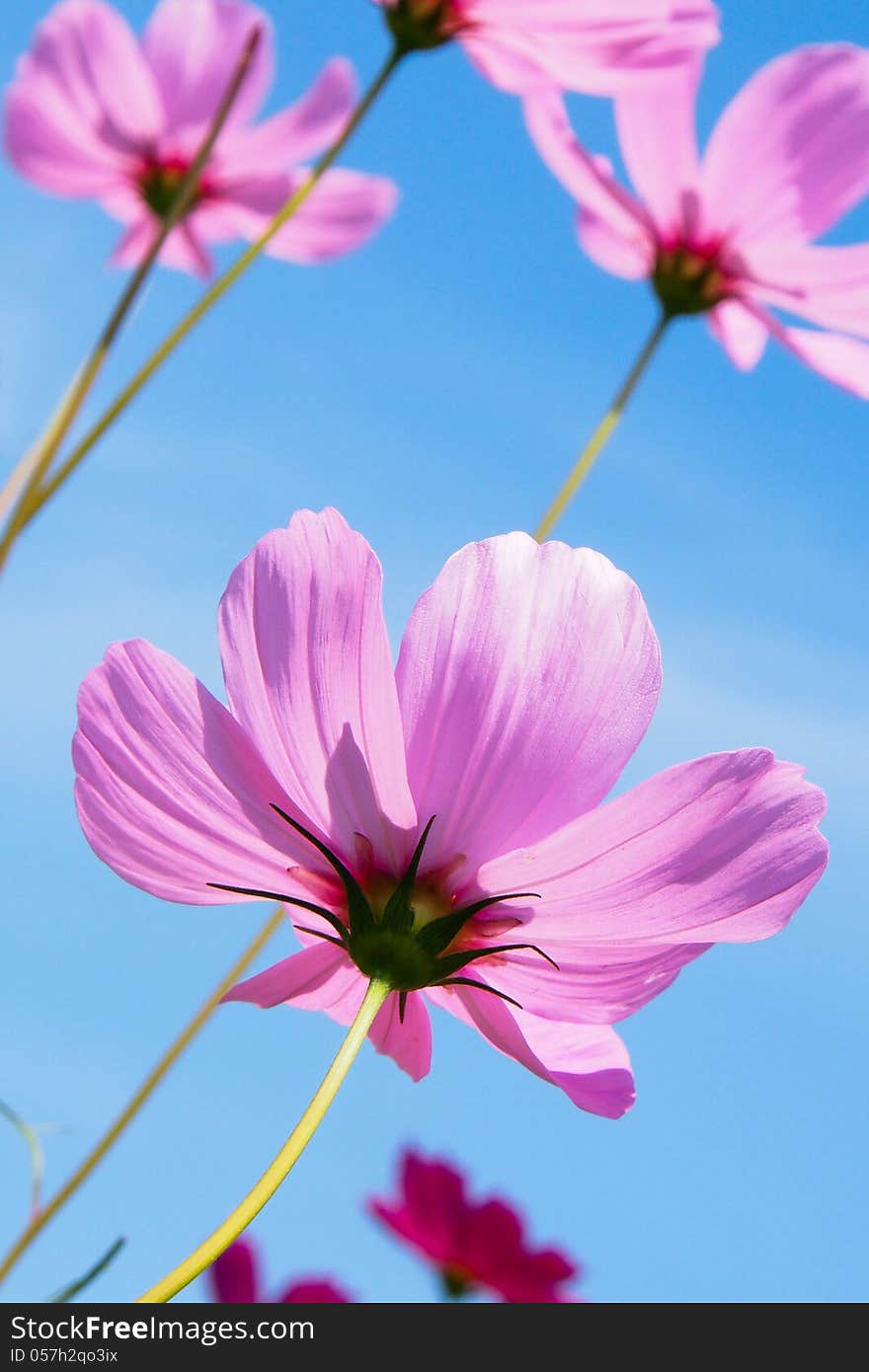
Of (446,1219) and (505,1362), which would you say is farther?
(446,1219)

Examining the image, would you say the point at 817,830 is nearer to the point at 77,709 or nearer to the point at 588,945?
the point at 588,945

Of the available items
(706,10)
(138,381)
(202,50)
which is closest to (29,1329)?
(138,381)

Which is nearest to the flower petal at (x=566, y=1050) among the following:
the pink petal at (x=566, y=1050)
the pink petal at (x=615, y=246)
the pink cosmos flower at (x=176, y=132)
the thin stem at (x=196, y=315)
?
the pink petal at (x=566, y=1050)

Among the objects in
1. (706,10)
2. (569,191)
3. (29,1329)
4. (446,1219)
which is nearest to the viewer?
(29,1329)

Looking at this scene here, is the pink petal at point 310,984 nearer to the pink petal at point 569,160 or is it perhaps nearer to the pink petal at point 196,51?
the pink petal at point 569,160

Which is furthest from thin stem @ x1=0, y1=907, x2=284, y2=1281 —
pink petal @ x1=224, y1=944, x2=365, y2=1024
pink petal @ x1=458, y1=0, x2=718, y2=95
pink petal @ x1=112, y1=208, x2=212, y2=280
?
pink petal @ x1=112, y1=208, x2=212, y2=280

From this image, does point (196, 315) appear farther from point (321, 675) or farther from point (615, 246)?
point (615, 246)

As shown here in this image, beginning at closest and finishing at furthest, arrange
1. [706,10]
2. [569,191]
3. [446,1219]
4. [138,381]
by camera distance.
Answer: [138,381] → [706,10] → [569,191] → [446,1219]

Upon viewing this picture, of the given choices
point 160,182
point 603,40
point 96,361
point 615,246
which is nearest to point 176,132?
point 160,182
